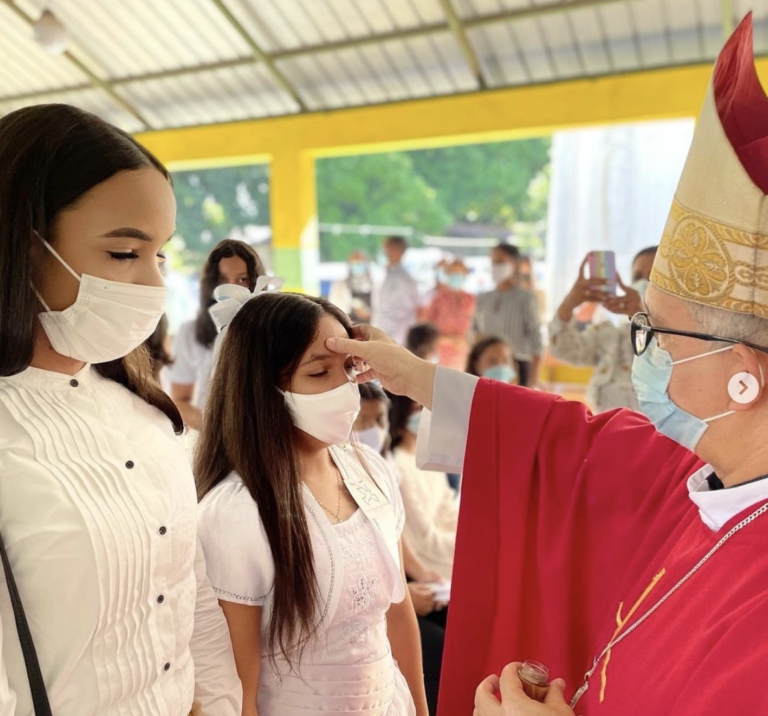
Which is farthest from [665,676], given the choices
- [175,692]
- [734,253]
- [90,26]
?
[90,26]

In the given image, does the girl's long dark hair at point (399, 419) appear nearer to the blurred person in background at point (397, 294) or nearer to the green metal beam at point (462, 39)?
the green metal beam at point (462, 39)

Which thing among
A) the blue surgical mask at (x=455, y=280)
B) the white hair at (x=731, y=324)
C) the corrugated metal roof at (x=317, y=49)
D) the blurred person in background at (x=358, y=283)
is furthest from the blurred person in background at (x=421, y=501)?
the blurred person in background at (x=358, y=283)

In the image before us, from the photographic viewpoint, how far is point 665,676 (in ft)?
3.39

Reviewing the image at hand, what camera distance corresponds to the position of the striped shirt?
594 centimetres

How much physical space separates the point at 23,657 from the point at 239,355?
0.77 meters

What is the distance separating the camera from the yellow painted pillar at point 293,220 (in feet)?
26.6

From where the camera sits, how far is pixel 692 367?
1084 millimetres

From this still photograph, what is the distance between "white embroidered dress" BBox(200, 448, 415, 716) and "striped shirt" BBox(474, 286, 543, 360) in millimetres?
4466

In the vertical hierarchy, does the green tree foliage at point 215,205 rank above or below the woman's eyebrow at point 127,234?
above

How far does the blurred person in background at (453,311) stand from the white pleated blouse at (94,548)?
18.7 feet

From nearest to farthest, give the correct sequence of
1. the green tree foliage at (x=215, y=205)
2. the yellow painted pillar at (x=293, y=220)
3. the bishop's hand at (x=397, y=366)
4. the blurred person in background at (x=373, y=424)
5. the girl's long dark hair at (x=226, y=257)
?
the bishop's hand at (x=397, y=366) → the girl's long dark hair at (x=226, y=257) → the blurred person in background at (x=373, y=424) → the yellow painted pillar at (x=293, y=220) → the green tree foliage at (x=215, y=205)

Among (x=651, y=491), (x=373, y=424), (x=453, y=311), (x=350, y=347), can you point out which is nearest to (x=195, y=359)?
(x=373, y=424)

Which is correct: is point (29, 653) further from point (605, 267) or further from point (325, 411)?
point (605, 267)

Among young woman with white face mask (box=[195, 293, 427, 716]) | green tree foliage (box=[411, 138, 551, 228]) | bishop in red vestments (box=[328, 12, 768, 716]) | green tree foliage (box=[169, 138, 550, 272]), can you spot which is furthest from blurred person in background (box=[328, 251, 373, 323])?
green tree foliage (box=[411, 138, 551, 228])
